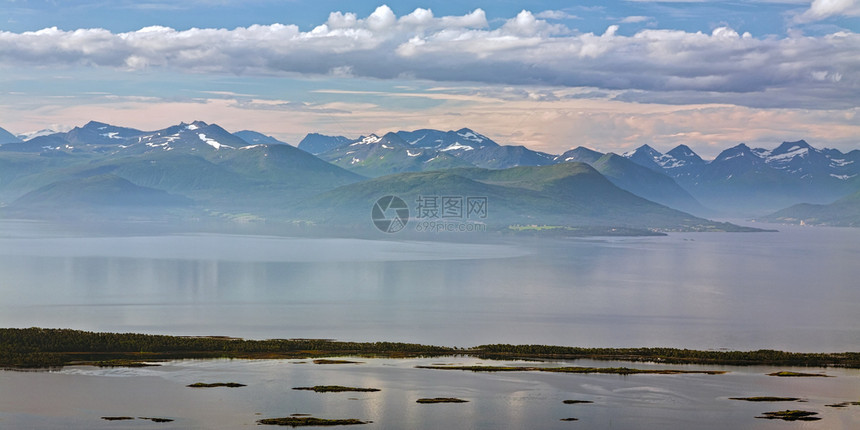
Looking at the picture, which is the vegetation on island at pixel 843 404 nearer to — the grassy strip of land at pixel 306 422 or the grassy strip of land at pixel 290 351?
the grassy strip of land at pixel 290 351

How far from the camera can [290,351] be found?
90.9 m

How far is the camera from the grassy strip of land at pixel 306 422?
6019 centimetres

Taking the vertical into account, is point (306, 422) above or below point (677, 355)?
below

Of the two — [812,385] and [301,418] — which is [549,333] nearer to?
[812,385]

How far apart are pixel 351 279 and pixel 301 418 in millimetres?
110063

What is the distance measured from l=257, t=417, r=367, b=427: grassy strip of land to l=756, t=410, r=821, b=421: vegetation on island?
29.0m

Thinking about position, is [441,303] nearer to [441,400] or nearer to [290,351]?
[290,351]

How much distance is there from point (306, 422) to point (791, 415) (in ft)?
113

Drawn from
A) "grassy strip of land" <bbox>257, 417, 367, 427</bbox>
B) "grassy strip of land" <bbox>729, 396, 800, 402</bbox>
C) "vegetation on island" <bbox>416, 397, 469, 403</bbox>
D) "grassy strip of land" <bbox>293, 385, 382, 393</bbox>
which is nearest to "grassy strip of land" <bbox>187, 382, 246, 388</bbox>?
"grassy strip of land" <bbox>293, 385, 382, 393</bbox>

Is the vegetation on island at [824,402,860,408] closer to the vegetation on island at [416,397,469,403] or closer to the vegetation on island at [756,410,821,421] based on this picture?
the vegetation on island at [756,410,821,421]

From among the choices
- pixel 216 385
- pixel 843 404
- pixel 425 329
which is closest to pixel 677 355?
pixel 843 404

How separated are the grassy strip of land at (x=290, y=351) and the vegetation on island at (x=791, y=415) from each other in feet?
73.9

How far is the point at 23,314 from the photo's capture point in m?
117

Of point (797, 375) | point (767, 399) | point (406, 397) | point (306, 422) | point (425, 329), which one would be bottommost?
point (306, 422)
